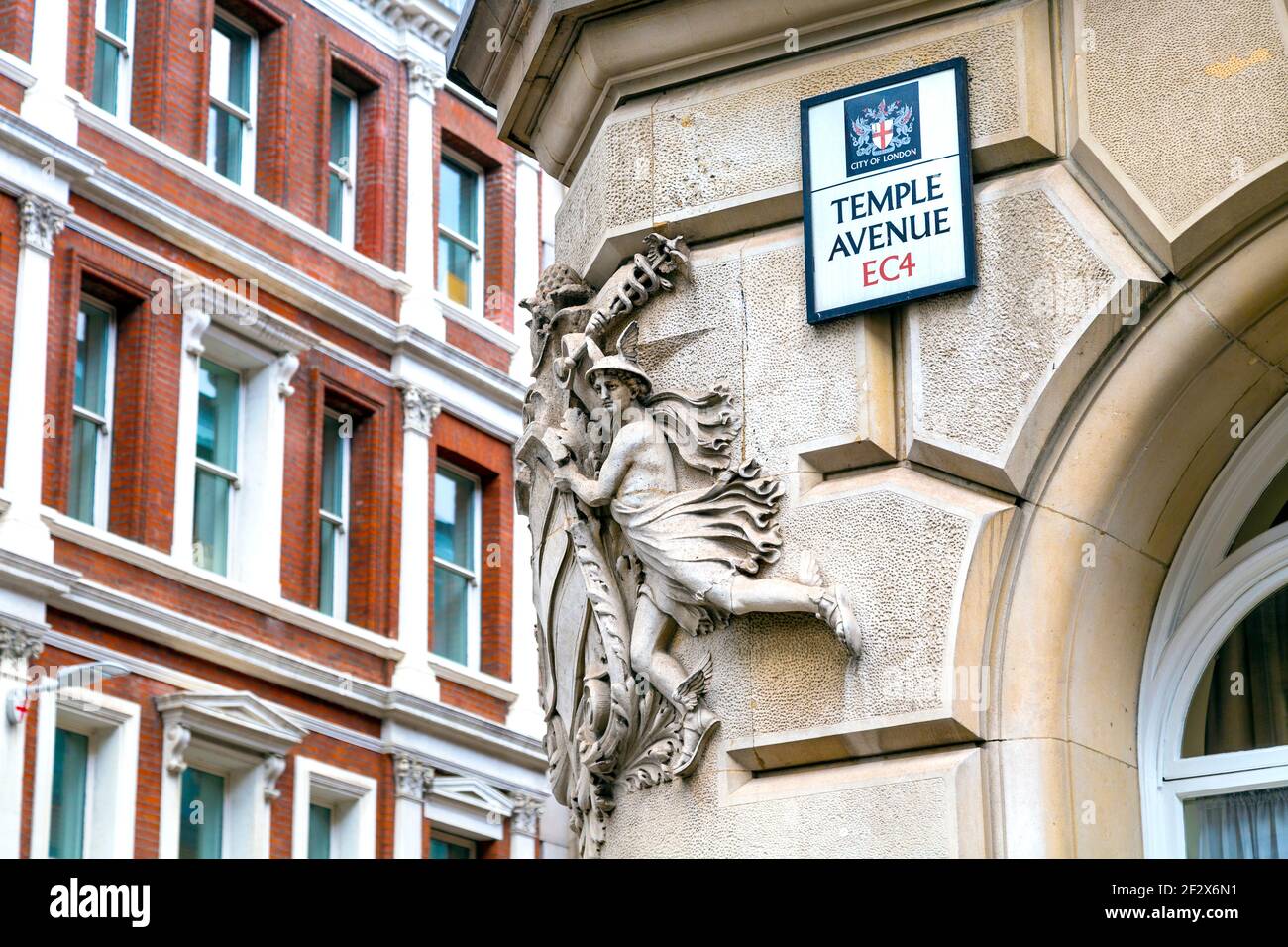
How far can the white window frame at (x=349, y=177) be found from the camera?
99.7 feet

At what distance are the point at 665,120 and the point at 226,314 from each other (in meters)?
20.2

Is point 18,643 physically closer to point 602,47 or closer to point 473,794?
point 473,794

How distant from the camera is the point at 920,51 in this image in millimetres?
7539

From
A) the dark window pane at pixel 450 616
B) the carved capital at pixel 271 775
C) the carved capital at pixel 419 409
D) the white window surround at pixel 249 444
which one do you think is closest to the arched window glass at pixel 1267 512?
the white window surround at pixel 249 444

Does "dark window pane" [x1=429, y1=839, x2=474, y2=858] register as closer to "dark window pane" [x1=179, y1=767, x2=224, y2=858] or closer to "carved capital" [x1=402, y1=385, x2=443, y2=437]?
"dark window pane" [x1=179, y1=767, x2=224, y2=858]

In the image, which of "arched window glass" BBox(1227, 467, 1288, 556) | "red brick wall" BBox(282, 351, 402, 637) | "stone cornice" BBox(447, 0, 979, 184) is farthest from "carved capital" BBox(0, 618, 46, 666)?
"arched window glass" BBox(1227, 467, 1288, 556)

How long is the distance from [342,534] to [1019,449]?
22797 millimetres

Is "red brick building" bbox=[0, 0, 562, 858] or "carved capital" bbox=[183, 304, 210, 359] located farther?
"carved capital" bbox=[183, 304, 210, 359]

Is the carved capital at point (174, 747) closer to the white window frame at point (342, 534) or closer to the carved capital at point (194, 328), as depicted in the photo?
the white window frame at point (342, 534)

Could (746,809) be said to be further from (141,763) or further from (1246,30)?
(141,763)

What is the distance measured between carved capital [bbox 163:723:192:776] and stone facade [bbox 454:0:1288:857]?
18.6m

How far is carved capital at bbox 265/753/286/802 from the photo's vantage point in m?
26.8

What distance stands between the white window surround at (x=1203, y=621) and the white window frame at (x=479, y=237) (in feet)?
81.2

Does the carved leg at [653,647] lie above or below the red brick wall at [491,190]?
below
